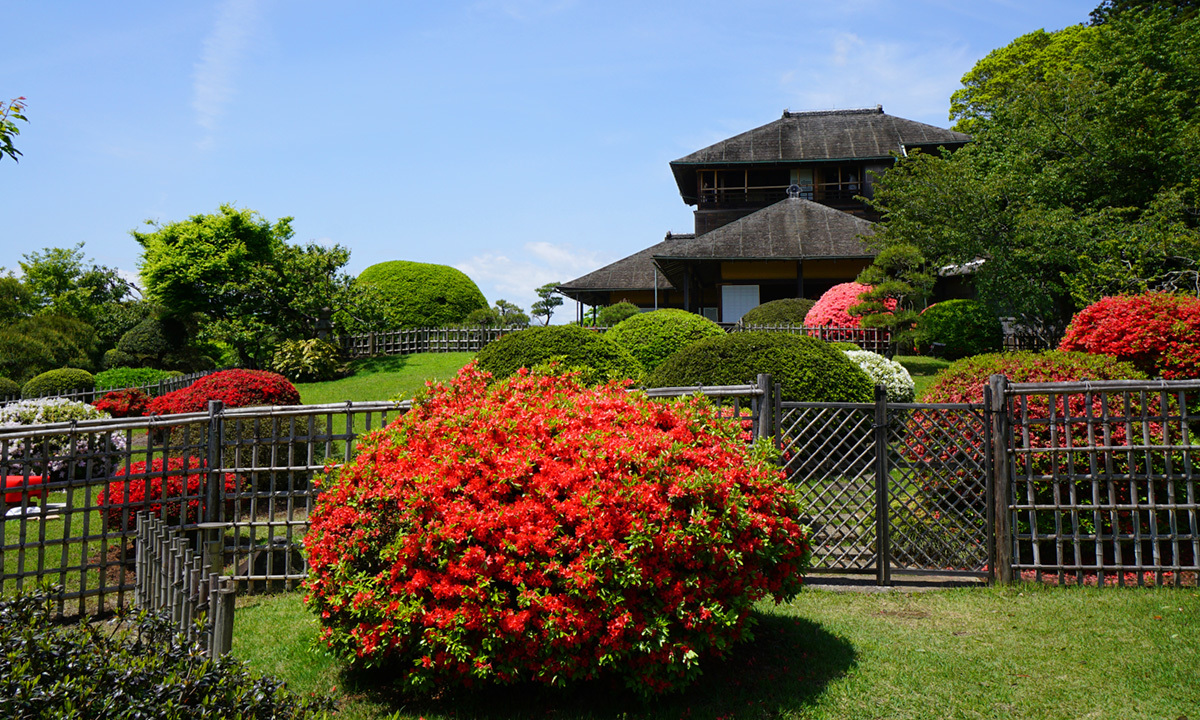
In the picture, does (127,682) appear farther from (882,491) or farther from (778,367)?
(778,367)

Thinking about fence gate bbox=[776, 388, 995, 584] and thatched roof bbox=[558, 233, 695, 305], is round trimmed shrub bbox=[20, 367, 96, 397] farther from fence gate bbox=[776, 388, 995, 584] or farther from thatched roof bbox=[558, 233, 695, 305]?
fence gate bbox=[776, 388, 995, 584]

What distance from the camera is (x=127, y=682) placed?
3.11 metres

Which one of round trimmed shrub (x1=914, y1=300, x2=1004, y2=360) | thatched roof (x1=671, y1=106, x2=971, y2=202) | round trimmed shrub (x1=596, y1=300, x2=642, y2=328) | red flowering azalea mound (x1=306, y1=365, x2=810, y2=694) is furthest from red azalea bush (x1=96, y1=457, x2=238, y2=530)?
thatched roof (x1=671, y1=106, x2=971, y2=202)

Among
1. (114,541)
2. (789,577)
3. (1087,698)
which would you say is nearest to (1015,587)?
(1087,698)

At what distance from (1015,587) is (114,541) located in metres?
9.92

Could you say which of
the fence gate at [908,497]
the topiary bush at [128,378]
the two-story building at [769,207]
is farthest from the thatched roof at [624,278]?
the fence gate at [908,497]

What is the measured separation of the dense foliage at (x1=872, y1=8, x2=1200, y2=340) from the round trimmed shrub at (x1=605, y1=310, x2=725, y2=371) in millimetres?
7485

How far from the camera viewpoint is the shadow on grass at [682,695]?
4324 millimetres

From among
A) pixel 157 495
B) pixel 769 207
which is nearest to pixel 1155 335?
pixel 157 495

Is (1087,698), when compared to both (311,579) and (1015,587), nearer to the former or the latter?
(1015,587)

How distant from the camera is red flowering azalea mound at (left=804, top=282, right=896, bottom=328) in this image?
20.7 m

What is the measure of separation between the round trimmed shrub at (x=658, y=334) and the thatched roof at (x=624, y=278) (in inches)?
639

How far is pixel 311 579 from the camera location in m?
4.71

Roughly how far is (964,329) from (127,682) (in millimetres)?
20517
